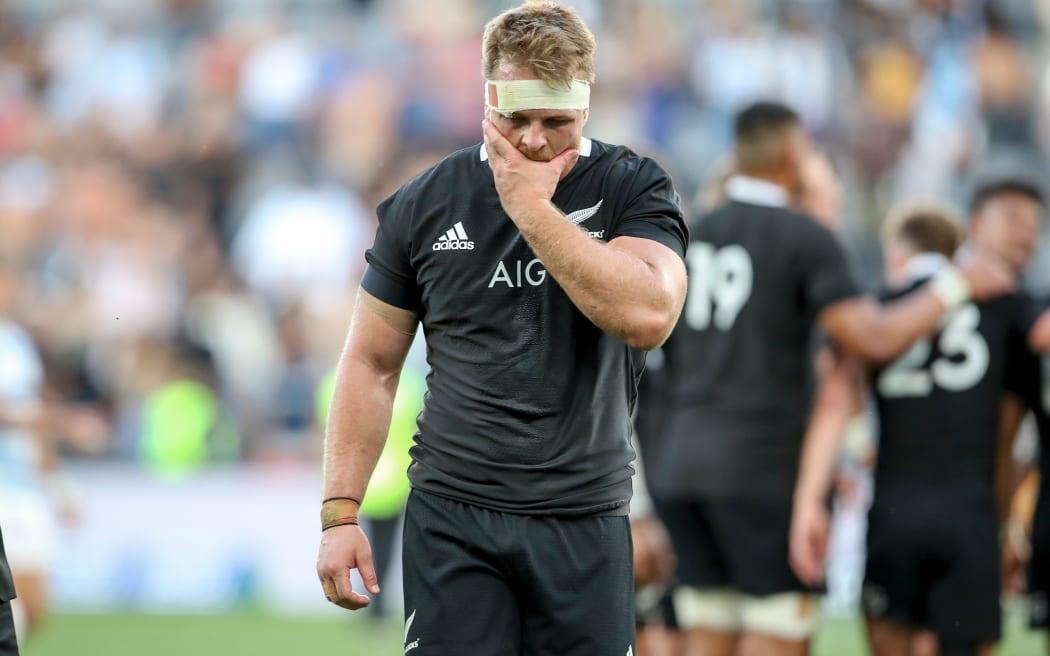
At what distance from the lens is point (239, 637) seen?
444 inches

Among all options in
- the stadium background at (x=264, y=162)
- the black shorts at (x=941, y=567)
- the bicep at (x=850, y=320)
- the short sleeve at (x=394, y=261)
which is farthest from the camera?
the stadium background at (x=264, y=162)

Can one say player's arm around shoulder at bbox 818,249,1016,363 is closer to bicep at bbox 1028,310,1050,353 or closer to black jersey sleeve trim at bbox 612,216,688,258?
bicep at bbox 1028,310,1050,353

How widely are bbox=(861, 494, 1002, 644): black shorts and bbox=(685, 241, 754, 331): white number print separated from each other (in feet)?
3.48

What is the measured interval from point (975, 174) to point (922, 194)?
0.51 m

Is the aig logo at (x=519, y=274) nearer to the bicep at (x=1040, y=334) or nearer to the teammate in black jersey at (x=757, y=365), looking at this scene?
the teammate in black jersey at (x=757, y=365)

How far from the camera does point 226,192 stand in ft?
52.4

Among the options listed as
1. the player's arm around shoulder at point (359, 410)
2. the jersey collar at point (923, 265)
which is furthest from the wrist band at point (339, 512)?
the jersey collar at point (923, 265)

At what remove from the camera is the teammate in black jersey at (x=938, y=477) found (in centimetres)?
669

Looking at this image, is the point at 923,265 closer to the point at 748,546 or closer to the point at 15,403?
the point at 748,546

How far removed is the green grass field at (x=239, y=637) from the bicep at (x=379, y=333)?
6.25 metres

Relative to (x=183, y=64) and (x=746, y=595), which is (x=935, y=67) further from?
(x=746, y=595)

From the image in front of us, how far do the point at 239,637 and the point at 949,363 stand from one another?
617 centimetres

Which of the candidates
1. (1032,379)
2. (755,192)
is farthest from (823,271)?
(1032,379)

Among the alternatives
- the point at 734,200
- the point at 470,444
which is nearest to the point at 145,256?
the point at 734,200
